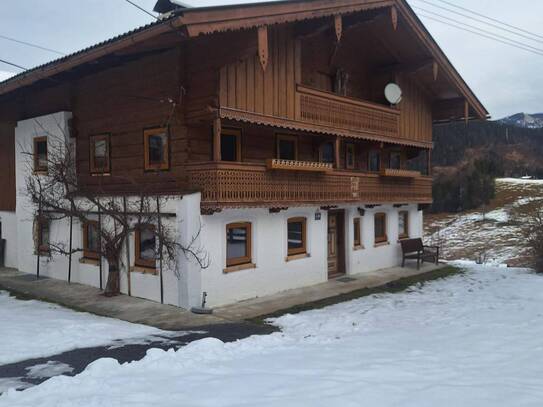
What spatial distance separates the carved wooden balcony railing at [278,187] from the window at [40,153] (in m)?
7.03

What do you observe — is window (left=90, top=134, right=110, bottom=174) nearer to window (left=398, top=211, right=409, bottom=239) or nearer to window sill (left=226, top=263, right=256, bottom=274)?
window sill (left=226, top=263, right=256, bottom=274)

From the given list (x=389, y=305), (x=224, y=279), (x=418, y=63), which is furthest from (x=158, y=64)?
(x=418, y=63)

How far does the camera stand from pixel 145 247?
13.4m

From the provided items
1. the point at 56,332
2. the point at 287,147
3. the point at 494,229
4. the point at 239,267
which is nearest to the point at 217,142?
the point at 239,267

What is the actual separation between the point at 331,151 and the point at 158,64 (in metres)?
7.05

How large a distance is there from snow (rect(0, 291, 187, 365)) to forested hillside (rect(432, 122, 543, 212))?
47220 mm

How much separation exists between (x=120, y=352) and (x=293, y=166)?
7055mm

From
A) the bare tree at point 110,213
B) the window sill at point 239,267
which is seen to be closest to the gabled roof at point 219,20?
the bare tree at point 110,213

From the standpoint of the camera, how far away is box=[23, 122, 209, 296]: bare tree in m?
12.3

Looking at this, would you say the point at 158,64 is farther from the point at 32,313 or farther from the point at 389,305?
the point at 389,305

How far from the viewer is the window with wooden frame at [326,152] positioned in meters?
17.2

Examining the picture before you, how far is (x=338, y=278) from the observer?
17.0 meters

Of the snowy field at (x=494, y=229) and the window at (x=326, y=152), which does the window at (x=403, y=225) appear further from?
the snowy field at (x=494, y=229)

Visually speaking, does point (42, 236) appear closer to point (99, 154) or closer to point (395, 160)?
point (99, 154)
